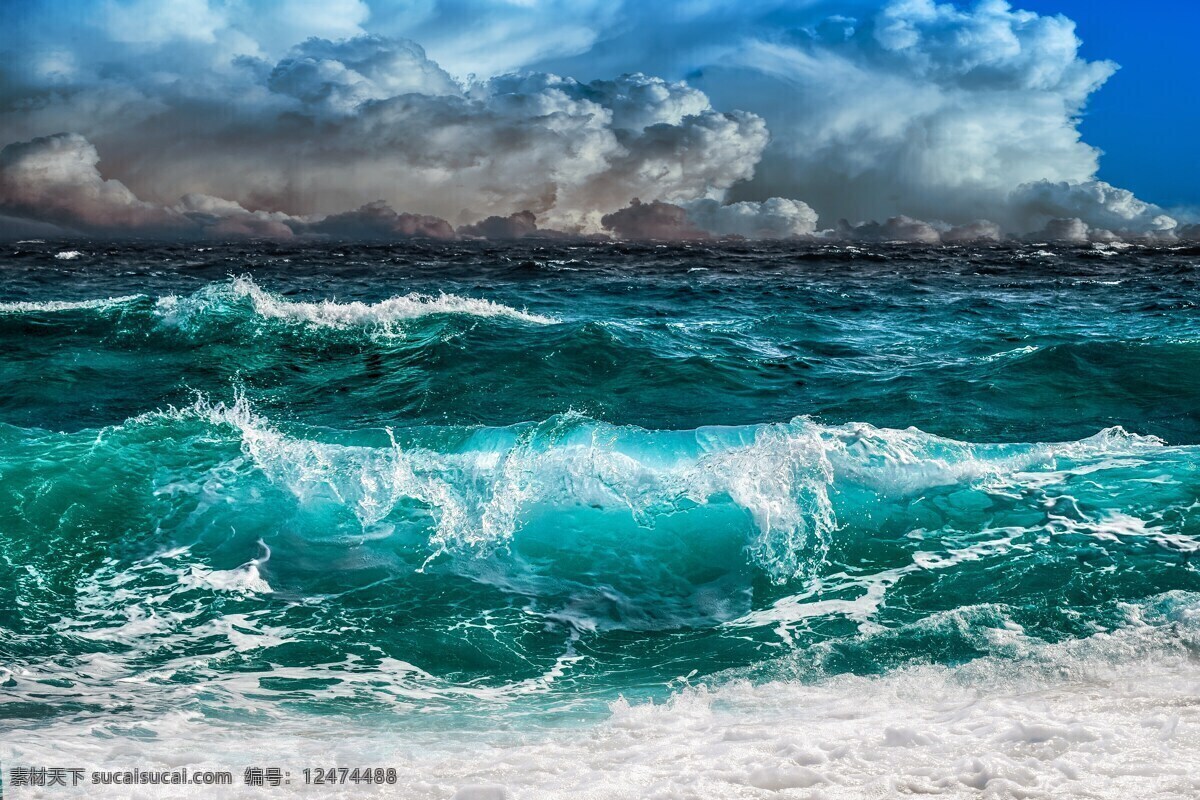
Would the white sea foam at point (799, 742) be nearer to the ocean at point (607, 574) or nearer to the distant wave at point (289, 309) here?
the ocean at point (607, 574)

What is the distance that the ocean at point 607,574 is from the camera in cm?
410

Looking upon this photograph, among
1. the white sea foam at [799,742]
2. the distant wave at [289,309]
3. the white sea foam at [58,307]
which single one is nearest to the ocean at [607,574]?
the white sea foam at [799,742]

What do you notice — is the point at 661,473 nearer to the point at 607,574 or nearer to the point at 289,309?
the point at 607,574

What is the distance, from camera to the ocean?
4098mm

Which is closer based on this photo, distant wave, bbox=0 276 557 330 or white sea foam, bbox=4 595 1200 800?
white sea foam, bbox=4 595 1200 800

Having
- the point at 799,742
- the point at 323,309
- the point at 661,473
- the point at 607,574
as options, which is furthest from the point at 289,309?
the point at 799,742

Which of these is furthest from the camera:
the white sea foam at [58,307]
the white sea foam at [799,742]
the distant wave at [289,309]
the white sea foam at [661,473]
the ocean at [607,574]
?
the white sea foam at [58,307]

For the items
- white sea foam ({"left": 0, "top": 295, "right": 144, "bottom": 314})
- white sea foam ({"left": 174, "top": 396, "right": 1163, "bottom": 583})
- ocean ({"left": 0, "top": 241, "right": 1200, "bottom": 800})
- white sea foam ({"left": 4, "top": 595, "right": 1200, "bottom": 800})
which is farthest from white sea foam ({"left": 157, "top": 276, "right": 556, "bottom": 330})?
white sea foam ({"left": 4, "top": 595, "right": 1200, "bottom": 800})

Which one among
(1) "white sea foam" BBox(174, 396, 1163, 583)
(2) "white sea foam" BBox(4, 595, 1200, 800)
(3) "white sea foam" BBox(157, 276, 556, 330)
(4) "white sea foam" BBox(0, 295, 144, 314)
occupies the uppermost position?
(4) "white sea foam" BBox(0, 295, 144, 314)

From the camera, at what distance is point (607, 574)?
6.89 m

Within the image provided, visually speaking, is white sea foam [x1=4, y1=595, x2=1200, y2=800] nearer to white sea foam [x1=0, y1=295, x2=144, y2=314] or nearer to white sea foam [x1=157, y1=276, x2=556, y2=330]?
white sea foam [x1=157, y1=276, x2=556, y2=330]

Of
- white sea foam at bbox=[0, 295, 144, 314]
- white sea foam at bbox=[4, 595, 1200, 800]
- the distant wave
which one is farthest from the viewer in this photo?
white sea foam at bbox=[0, 295, 144, 314]

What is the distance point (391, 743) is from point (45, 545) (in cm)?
449

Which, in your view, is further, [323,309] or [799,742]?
[323,309]
